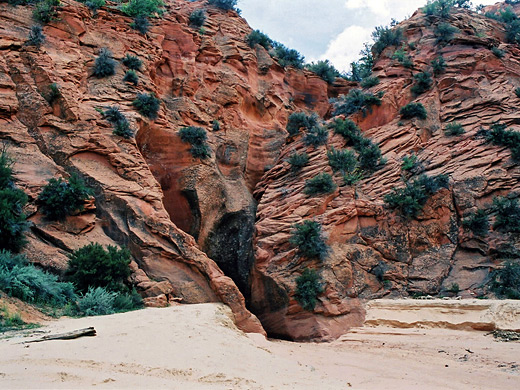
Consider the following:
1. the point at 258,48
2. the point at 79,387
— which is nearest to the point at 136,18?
the point at 258,48

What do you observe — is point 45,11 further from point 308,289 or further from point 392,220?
point 392,220

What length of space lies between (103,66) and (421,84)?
15417mm

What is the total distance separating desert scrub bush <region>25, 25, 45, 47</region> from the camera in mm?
16062

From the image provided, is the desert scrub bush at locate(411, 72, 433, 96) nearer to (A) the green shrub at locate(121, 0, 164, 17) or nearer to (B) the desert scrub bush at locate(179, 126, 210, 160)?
(B) the desert scrub bush at locate(179, 126, 210, 160)

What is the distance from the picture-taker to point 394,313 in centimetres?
1152

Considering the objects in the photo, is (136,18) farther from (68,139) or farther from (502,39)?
(502,39)

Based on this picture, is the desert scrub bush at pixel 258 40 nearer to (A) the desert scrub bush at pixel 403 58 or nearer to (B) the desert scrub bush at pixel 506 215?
(A) the desert scrub bush at pixel 403 58

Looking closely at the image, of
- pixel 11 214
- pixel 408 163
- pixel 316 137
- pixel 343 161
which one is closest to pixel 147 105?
pixel 316 137

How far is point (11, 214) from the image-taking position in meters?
10.1

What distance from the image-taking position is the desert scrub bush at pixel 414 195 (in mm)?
16562

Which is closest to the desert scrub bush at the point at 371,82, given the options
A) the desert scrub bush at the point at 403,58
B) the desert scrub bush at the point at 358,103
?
the desert scrub bush at the point at 358,103

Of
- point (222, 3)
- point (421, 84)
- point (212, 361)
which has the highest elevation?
point (222, 3)

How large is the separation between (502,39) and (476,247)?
16.3 metres

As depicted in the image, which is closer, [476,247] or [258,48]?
[476,247]
